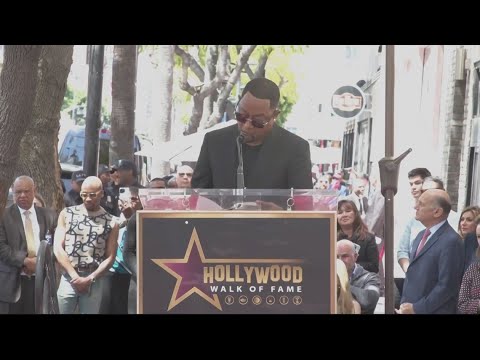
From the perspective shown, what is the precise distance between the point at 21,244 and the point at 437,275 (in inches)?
137

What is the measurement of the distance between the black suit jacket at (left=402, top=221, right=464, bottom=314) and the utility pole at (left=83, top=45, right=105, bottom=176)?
22.3 ft

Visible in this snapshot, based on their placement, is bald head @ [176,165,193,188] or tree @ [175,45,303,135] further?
tree @ [175,45,303,135]

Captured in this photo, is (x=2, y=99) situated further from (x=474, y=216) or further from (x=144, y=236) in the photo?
(x=144, y=236)

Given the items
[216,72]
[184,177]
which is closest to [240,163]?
[184,177]

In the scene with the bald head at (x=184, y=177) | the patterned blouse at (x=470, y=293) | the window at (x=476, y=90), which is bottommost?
the patterned blouse at (x=470, y=293)

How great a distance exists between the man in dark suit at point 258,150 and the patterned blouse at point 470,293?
2241 millimetres

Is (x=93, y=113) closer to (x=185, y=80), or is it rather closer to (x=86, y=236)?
(x=86, y=236)

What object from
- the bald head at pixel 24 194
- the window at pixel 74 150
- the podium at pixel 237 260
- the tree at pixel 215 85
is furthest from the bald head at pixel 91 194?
the tree at pixel 215 85

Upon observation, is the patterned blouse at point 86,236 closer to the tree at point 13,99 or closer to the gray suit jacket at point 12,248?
the gray suit jacket at point 12,248

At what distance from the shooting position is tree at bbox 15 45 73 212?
446 inches

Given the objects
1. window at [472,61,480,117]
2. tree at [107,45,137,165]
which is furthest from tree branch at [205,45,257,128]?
window at [472,61,480,117]

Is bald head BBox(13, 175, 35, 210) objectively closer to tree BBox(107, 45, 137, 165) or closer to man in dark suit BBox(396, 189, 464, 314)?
man in dark suit BBox(396, 189, 464, 314)

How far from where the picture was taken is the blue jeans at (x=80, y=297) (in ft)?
27.5

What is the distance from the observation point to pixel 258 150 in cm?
535
